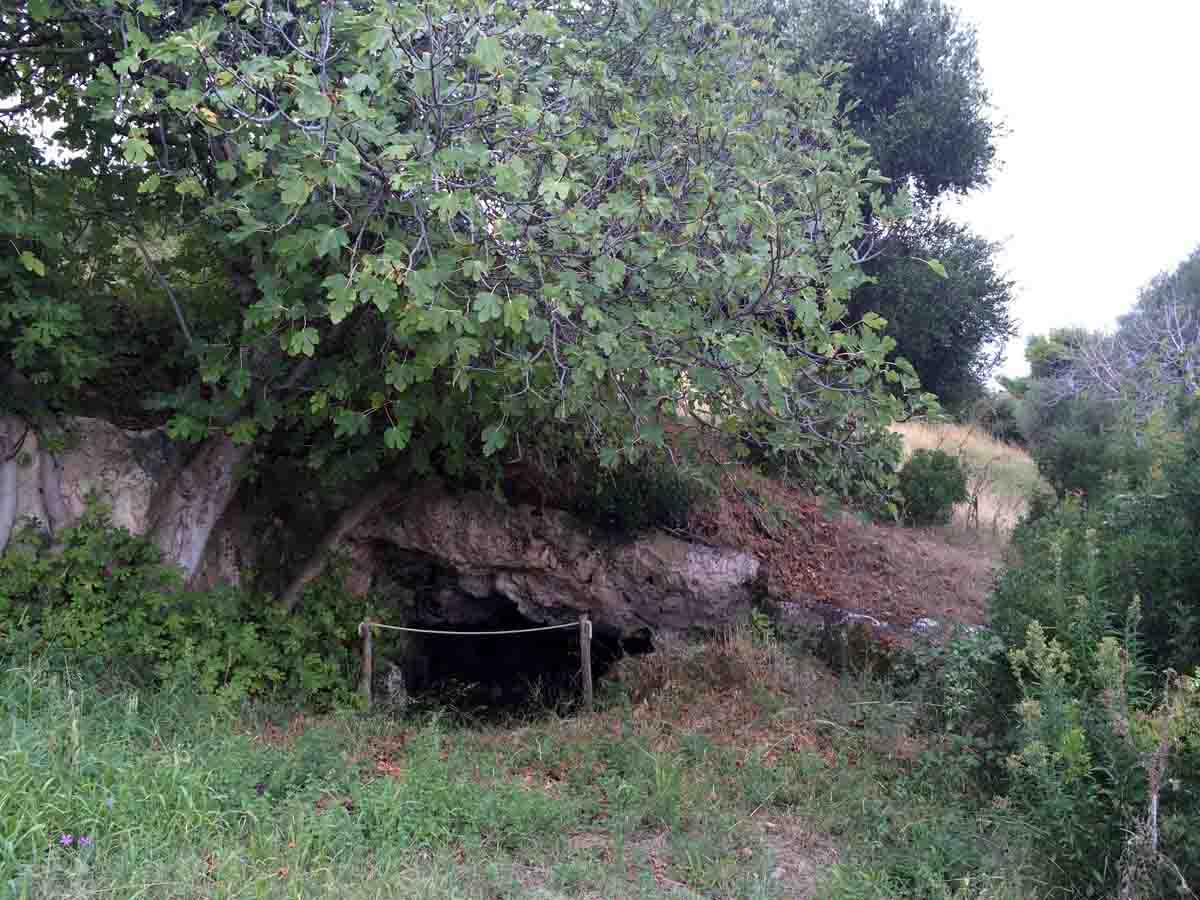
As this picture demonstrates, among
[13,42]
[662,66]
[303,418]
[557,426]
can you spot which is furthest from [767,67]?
[13,42]

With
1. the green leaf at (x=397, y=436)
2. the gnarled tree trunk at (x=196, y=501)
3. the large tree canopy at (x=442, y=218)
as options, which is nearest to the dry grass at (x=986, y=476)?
the large tree canopy at (x=442, y=218)

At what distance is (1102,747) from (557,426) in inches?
183

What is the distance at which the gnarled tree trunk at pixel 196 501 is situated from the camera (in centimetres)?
646

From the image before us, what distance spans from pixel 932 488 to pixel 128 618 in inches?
364

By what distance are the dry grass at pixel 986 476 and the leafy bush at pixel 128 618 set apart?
6.28 m

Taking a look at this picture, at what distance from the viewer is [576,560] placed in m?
8.55

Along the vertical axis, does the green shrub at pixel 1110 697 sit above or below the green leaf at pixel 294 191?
below

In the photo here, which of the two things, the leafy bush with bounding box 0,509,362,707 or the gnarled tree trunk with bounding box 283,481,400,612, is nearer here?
the leafy bush with bounding box 0,509,362,707

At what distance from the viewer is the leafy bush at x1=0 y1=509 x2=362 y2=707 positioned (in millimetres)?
5523

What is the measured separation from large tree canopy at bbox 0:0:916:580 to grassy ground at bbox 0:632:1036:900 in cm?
169

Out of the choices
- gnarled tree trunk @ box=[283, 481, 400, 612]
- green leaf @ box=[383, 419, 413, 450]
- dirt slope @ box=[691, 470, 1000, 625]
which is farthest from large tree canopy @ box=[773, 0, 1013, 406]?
green leaf @ box=[383, 419, 413, 450]

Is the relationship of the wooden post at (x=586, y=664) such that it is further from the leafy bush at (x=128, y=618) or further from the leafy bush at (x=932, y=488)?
the leafy bush at (x=932, y=488)

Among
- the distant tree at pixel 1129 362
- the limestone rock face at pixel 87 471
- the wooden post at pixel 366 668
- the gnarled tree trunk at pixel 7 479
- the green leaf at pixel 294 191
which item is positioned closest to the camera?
the green leaf at pixel 294 191

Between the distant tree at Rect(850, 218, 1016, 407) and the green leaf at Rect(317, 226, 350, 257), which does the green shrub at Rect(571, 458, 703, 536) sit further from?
the distant tree at Rect(850, 218, 1016, 407)
